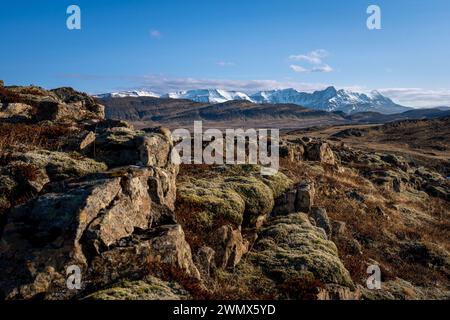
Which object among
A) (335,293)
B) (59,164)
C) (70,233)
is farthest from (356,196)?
(70,233)

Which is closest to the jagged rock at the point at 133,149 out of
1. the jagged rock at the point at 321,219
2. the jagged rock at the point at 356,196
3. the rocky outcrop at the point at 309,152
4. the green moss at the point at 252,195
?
the green moss at the point at 252,195

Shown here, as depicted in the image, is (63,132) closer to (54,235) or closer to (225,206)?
(225,206)

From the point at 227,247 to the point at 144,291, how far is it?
477 cm

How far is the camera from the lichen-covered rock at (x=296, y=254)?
14.0 meters

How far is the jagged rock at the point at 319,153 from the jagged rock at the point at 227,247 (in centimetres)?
2728

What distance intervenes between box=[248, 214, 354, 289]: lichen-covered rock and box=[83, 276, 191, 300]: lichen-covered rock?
189 inches

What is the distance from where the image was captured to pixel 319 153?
40844 millimetres

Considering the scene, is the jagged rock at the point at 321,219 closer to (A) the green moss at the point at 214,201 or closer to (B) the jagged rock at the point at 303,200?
(B) the jagged rock at the point at 303,200

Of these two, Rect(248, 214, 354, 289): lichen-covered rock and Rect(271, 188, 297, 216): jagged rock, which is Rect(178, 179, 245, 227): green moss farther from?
Rect(271, 188, 297, 216): jagged rock

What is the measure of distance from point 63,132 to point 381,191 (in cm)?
2967

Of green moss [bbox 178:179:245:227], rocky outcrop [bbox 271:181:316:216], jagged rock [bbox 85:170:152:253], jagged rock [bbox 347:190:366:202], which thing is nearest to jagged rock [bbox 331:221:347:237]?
rocky outcrop [bbox 271:181:316:216]

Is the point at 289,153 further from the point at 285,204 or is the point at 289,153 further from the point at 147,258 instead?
the point at 147,258

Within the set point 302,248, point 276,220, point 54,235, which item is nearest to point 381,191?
point 276,220

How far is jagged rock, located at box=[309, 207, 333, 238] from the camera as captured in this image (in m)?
20.5
